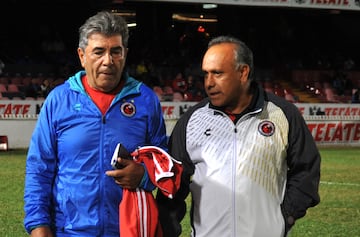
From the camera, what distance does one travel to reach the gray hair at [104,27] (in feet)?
10.8

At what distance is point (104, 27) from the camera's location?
3299 mm

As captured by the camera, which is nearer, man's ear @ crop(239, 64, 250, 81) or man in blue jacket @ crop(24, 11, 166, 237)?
man in blue jacket @ crop(24, 11, 166, 237)

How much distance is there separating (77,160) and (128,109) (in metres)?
0.33

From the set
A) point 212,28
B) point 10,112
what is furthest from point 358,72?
point 10,112

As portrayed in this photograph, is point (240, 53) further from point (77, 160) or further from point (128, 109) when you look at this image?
point (77, 160)

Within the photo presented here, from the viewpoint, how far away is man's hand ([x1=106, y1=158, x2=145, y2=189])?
10.4 ft

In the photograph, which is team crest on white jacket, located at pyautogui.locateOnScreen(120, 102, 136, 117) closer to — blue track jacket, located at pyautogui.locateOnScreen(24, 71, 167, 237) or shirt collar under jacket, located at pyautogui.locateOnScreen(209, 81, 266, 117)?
blue track jacket, located at pyautogui.locateOnScreen(24, 71, 167, 237)

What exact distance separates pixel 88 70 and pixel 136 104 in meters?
0.27

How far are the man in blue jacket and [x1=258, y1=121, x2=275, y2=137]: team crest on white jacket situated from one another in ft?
1.80

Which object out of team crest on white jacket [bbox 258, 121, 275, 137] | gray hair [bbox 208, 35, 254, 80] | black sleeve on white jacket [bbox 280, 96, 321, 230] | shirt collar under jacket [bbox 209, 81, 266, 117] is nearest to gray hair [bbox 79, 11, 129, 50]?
gray hair [bbox 208, 35, 254, 80]

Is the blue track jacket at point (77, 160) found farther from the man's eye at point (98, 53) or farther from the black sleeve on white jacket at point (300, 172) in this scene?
the black sleeve on white jacket at point (300, 172)

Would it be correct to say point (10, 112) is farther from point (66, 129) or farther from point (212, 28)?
point (66, 129)

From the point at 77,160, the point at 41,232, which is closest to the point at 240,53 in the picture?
the point at 77,160

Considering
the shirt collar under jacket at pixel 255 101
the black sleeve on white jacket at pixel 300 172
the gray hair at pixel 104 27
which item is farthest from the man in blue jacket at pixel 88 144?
the black sleeve on white jacket at pixel 300 172
